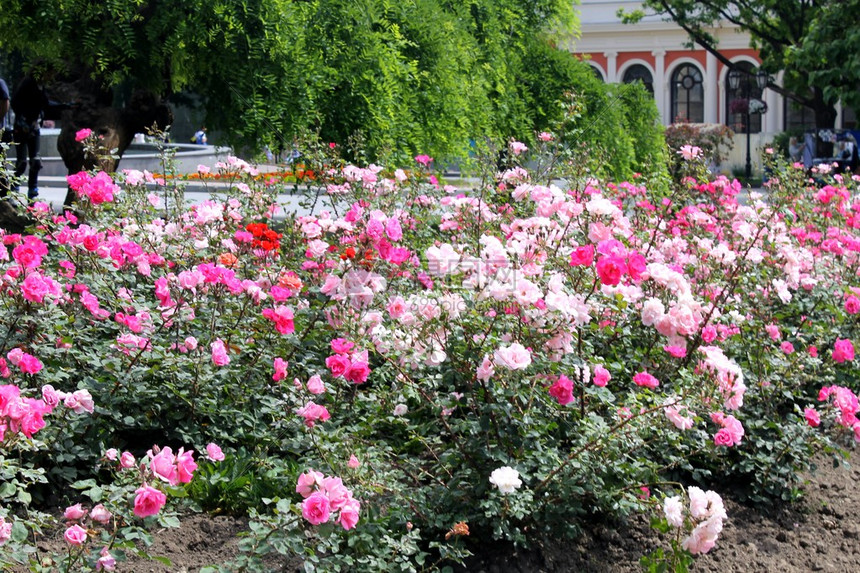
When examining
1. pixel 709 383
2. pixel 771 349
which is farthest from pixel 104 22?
pixel 709 383

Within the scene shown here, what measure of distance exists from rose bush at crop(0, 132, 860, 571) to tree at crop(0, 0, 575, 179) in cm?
243

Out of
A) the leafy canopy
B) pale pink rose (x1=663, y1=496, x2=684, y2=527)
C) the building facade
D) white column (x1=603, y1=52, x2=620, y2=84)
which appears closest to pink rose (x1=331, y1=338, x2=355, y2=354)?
pale pink rose (x1=663, y1=496, x2=684, y2=527)

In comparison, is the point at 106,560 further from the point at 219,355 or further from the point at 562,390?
the point at 562,390

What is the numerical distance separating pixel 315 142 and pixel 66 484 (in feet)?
10.1

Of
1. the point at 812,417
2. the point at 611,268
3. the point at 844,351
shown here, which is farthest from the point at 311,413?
the point at 844,351

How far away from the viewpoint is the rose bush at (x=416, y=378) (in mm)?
2734

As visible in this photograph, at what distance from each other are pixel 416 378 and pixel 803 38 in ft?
77.1

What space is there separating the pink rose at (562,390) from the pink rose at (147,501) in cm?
109

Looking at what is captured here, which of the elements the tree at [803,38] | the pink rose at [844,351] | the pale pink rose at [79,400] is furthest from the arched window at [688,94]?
the pale pink rose at [79,400]

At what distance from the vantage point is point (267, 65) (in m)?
6.92

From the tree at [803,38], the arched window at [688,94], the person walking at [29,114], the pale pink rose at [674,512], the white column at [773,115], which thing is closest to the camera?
the pale pink rose at [674,512]

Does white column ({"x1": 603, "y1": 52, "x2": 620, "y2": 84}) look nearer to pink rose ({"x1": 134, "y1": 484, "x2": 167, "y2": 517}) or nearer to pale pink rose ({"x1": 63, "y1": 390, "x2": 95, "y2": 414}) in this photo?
pale pink rose ({"x1": 63, "y1": 390, "x2": 95, "y2": 414})

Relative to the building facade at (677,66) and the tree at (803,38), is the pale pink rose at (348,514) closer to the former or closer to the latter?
the tree at (803,38)

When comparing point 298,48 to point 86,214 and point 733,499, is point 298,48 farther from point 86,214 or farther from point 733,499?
point 733,499
